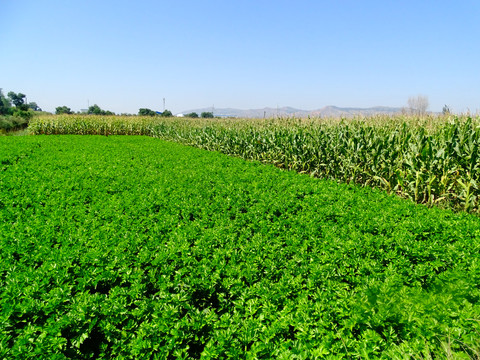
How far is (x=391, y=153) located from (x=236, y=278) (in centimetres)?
732

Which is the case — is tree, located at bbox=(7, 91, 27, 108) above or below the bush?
above

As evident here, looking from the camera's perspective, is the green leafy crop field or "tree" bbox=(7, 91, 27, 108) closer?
the green leafy crop field

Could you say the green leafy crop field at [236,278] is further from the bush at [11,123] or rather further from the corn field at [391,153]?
the bush at [11,123]

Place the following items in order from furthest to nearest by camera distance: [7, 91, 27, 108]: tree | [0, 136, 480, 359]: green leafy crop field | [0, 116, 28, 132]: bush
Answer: [7, 91, 27, 108]: tree
[0, 116, 28, 132]: bush
[0, 136, 480, 359]: green leafy crop field

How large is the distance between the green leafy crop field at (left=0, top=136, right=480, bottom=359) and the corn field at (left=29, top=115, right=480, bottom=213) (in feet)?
7.40

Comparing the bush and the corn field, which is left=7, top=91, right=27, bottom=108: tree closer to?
the bush

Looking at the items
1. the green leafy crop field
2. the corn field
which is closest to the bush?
the corn field

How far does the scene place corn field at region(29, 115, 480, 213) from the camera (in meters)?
7.38

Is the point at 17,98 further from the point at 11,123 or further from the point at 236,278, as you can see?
the point at 236,278

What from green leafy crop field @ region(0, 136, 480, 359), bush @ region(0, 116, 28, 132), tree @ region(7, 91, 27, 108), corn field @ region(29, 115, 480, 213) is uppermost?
tree @ region(7, 91, 27, 108)

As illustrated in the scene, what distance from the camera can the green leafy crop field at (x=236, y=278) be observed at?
7.68 feet

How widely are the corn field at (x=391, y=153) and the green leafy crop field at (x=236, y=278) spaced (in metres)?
2.25

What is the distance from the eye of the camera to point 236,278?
3334 millimetres

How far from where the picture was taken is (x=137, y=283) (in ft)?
10.1
